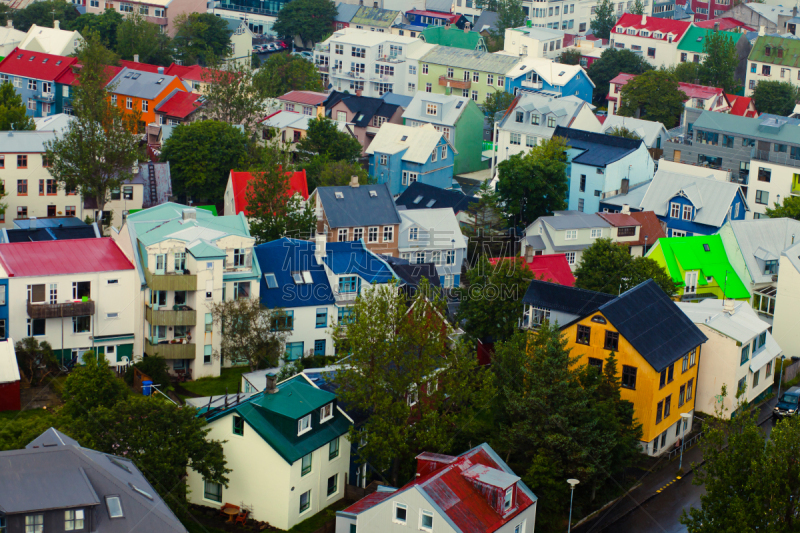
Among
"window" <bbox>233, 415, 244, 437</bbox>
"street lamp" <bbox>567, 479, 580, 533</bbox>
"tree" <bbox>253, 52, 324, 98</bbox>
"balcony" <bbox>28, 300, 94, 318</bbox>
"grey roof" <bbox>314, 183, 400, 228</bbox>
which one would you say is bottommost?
"street lamp" <bbox>567, 479, 580, 533</bbox>

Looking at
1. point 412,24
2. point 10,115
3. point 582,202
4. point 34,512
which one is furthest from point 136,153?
point 412,24

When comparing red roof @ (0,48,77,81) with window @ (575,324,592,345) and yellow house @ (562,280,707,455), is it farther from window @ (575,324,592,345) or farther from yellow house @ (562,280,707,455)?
yellow house @ (562,280,707,455)

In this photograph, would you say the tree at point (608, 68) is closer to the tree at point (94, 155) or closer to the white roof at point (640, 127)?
the white roof at point (640, 127)

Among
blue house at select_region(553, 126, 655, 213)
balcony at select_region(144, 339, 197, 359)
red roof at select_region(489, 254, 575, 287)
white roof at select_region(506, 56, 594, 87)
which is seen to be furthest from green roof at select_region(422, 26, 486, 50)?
balcony at select_region(144, 339, 197, 359)

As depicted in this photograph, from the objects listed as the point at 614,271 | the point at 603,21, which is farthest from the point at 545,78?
the point at 614,271

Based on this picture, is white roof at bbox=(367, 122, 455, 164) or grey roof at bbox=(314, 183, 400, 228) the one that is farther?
white roof at bbox=(367, 122, 455, 164)

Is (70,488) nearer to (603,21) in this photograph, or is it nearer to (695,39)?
(695,39)
